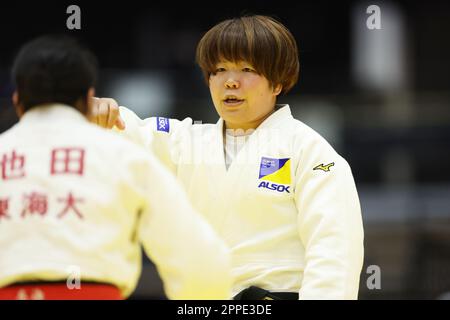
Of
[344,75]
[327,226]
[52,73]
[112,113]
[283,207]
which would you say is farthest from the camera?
[344,75]

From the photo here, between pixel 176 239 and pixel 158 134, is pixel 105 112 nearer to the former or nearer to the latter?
pixel 158 134

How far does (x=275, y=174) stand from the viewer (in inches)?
165

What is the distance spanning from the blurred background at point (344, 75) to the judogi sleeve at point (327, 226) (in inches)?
210

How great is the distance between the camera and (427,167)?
11.5m

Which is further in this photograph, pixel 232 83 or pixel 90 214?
pixel 232 83

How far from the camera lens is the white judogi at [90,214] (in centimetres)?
296

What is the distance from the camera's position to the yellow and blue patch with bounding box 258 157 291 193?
4.17 metres

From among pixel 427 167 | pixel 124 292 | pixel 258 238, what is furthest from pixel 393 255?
pixel 124 292

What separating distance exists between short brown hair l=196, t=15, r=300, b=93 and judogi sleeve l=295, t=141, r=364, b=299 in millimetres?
466

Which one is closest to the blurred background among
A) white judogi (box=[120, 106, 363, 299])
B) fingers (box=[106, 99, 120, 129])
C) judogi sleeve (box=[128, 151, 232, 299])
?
white judogi (box=[120, 106, 363, 299])

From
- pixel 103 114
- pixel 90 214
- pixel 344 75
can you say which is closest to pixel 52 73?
pixel 90 214

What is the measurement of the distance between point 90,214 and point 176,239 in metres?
0.32

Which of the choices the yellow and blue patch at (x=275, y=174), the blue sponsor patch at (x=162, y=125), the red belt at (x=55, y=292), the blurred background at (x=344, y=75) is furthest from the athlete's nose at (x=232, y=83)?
the blurred background at (x=344, y=75)
